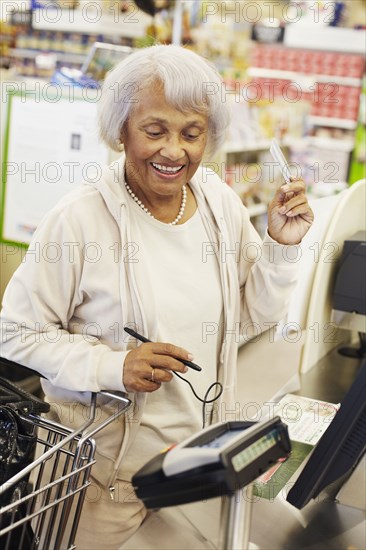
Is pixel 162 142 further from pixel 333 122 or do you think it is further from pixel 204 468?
pixel 333 122

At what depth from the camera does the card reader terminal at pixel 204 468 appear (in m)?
0.77

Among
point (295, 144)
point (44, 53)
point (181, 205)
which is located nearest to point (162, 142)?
point (181, 205)

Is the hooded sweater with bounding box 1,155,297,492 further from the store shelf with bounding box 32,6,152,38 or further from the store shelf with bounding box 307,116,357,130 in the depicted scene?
the store shelf with bounding box 307,116,357,130

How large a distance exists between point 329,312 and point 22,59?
3947mm

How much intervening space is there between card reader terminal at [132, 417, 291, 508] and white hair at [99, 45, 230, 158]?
0.85 metres

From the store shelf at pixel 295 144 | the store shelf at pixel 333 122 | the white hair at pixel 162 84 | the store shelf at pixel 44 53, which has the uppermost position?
the store shelf at pixel 333 122

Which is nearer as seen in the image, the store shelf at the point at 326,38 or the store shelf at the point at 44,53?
the store shelf at the point at 44,53

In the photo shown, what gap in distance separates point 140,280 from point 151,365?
0.25 metres

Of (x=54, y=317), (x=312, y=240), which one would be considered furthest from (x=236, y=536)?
(x=312, y=240)

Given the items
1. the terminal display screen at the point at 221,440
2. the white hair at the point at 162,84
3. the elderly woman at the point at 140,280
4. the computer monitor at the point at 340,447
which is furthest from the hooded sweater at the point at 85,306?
the terminal display screen at the point at 221,440

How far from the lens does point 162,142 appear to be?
1478mm

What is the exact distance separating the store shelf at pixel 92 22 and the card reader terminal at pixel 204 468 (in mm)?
4044

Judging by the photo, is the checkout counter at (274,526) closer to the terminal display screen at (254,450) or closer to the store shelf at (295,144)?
the terminal display screen at (254,450)

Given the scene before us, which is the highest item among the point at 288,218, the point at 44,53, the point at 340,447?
the point at 44,53
